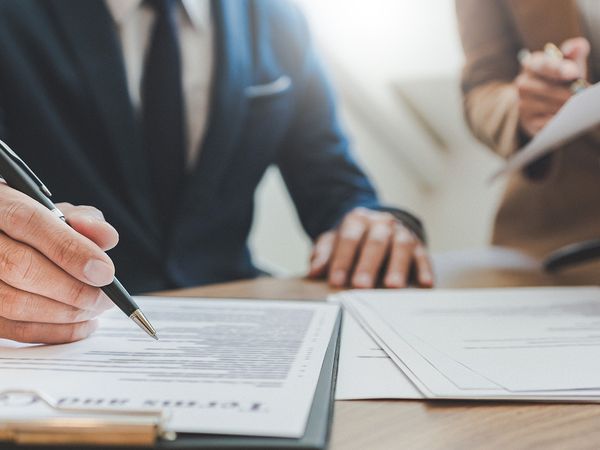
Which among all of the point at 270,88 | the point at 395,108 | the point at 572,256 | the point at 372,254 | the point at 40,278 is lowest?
the point at 395,108

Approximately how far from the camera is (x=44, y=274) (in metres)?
0.30

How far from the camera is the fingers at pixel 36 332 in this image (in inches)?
12.1

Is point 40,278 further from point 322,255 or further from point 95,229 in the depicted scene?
point 322,255

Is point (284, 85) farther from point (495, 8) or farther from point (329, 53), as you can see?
point (329, 53)

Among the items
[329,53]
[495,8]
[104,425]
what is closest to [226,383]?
[104,425]

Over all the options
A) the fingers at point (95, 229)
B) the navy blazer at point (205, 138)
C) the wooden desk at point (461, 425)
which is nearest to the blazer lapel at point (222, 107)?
the navy blazer at point (205, 138)

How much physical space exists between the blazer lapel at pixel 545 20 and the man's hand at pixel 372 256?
0.33m

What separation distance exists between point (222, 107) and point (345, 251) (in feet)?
0.83

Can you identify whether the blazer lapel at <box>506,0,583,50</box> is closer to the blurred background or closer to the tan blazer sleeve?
the tan blazer sleeve

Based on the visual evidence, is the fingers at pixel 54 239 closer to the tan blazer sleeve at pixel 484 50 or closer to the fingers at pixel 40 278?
the fingers at pixel 40 278

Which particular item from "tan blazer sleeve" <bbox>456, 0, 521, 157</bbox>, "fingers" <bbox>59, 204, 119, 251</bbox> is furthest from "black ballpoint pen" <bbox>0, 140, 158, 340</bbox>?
"tan blazer sleeve" <bbox>456, 0, 521, 157</bbox>

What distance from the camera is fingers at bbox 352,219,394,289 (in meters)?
0.57

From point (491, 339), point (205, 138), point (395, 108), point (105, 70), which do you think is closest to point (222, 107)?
point (205, 138)

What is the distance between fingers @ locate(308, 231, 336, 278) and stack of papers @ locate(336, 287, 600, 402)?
125mm
